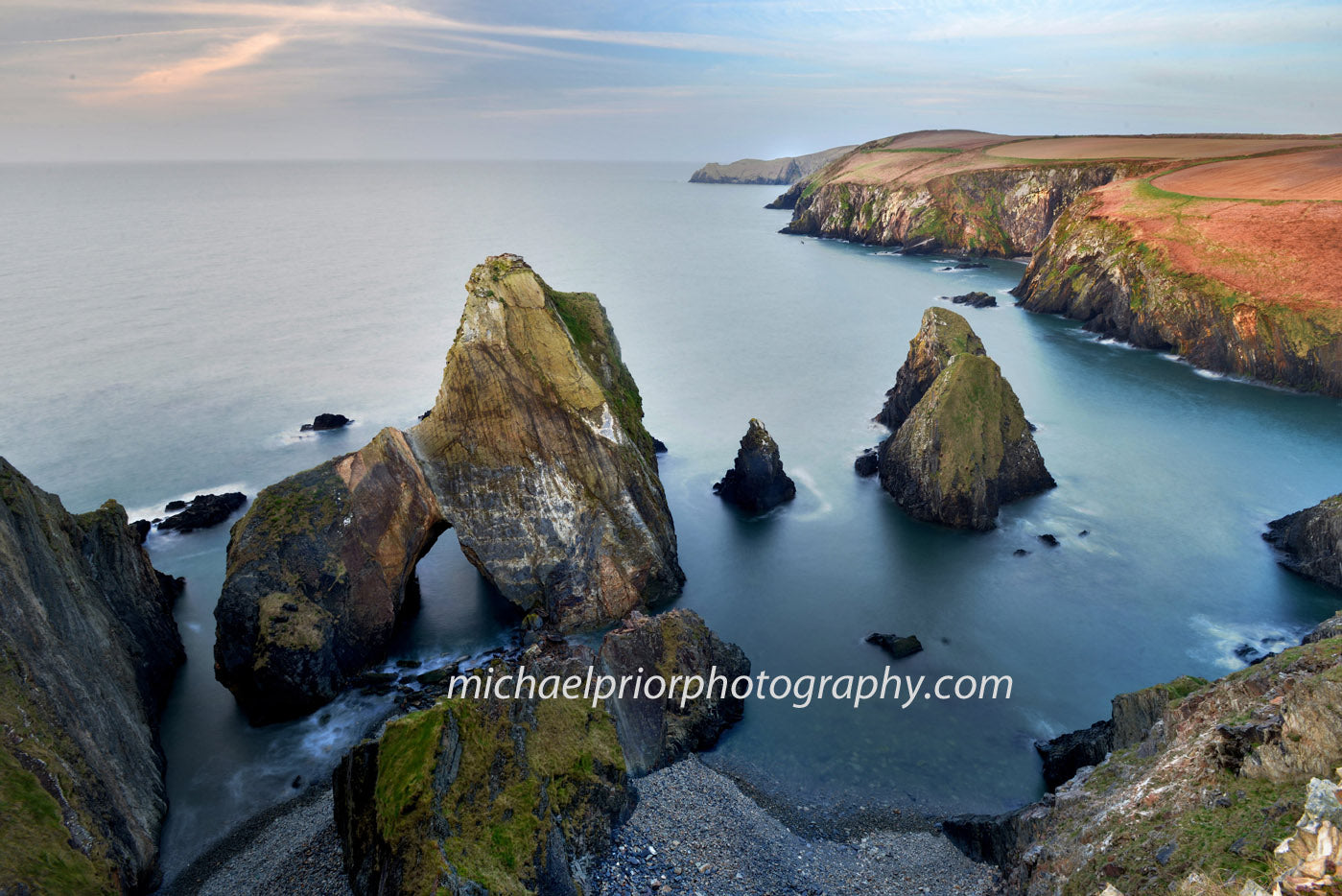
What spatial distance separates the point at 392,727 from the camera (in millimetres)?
21266

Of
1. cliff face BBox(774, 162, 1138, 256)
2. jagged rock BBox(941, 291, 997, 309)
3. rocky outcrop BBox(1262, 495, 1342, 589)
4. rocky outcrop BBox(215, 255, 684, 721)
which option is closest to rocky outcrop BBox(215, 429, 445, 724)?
rocky outcrop BBox(215, 255, 684, 721)

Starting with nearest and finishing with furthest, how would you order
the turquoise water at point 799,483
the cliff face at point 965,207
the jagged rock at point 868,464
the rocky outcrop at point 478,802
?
the rocky outcrop at point 478,802 → the turquoise water at point 799,483 → the jagged rock at point 868,464 → the cliff face at point 965,207

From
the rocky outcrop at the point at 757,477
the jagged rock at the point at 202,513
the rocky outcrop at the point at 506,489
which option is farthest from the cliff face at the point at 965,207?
the jagged rock at the point at 202,513

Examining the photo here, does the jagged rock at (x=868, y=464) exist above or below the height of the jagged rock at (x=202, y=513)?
above

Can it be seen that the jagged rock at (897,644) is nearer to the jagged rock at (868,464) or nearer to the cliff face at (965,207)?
the jagged rock at (868,464)

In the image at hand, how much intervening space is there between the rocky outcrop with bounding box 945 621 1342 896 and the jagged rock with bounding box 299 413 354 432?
55469mm

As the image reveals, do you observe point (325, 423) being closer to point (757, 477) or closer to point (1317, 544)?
point (757, 477)

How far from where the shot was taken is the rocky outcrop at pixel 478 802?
1941 cm

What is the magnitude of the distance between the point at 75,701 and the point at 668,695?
62.9ft

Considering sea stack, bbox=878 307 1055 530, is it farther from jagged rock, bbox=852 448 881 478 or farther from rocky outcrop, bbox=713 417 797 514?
rocky outcrop, bbox=713 417 797 514

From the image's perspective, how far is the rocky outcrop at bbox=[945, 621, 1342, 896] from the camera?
54.0ft

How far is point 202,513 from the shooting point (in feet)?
154

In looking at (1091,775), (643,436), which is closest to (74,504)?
(643,436)

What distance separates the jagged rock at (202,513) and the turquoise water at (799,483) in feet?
4.27
